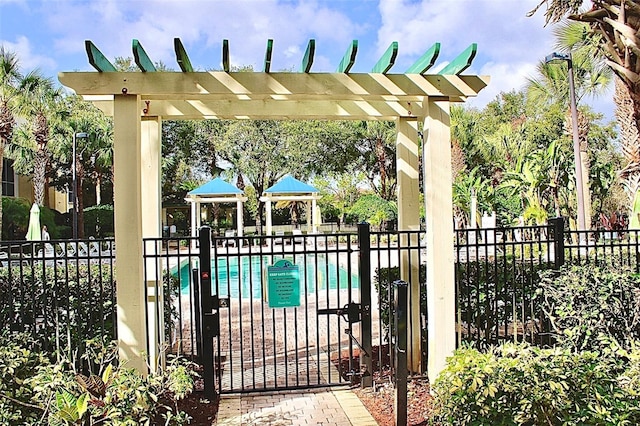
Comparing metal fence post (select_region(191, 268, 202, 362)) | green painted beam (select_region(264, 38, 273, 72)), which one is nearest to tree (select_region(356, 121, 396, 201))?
A: metal fence post (select_region(191, 268, 202, 362))

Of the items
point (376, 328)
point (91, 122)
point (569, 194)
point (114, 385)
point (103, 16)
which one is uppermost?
point (103, 16)

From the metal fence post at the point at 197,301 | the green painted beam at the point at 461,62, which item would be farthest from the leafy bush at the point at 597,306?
the metal fence post at the point at 197,301

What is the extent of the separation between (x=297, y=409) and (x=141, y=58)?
3.16 m

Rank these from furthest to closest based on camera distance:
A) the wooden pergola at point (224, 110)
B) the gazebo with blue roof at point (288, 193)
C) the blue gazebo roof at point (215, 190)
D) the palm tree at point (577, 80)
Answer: the gazebo with blue roof at point (288, 193) < the blue gazebo roof at point (215, 190) < the palm tree at point (577, 80) < the wooden pergola at point (224, 110)

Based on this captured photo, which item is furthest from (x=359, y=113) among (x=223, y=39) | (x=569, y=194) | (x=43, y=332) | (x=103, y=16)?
(x=569, y=194)

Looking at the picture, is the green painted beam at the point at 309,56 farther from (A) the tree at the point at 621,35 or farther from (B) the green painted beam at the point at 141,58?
(A) the tree at the point at 621,35

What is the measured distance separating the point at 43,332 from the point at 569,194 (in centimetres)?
2119

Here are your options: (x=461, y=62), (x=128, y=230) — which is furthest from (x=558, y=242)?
(x=128, y=230)

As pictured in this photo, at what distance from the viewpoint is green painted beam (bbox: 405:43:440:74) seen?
404cm

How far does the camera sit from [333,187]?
33750 millimetres

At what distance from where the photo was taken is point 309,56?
13.3 ft

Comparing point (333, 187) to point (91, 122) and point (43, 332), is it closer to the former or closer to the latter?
point (91, 122)

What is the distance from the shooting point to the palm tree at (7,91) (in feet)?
60.1

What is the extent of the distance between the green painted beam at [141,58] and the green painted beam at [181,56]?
0.86ft
